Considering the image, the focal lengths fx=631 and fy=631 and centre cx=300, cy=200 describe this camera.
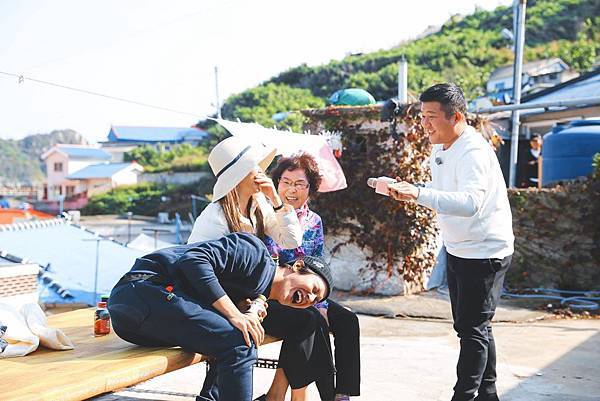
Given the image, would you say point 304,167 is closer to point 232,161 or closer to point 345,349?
point 232,161

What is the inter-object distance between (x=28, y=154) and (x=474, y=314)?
125 meters

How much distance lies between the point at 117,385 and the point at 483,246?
168 cm

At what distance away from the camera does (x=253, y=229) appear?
2852 millimetres

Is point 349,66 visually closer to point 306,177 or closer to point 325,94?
point 325,94

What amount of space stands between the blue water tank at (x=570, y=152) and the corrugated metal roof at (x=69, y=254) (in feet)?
21.4

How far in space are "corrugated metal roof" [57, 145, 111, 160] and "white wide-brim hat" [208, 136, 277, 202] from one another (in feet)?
172

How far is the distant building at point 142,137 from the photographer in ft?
183

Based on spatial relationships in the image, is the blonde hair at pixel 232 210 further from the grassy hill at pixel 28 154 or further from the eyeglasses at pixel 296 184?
the grassy hill at pixel 28 154

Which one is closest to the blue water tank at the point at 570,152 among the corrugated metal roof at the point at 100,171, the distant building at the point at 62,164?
the corrugated metal roof at the point at 100,171

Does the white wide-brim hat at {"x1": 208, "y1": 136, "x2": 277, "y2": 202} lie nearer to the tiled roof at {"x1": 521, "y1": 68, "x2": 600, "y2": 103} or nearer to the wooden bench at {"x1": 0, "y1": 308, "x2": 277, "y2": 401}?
the wooden bench at {"x1": 0, "y1": 308, "x2": 277, "y2": 401}

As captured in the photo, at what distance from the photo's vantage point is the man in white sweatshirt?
2.78 meters

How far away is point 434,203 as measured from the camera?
2.62 m

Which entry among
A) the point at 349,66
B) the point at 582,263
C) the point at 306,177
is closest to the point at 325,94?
the point at 349,66

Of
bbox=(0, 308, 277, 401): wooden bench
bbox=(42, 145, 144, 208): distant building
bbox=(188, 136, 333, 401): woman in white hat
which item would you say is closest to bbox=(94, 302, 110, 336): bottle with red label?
bbox=(0, 308, 277, 401): wooden bench
